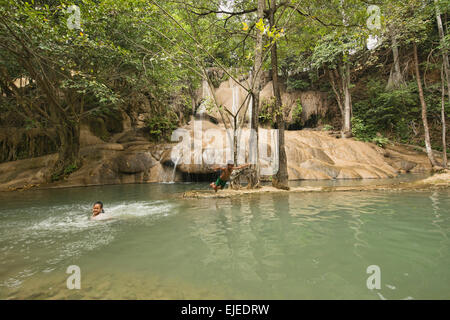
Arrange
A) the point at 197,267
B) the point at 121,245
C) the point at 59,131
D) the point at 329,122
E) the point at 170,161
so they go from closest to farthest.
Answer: the point at 197,267 < the point at 121,245 < the point at 59,131 < the point at 170,161 < the point at 329,122

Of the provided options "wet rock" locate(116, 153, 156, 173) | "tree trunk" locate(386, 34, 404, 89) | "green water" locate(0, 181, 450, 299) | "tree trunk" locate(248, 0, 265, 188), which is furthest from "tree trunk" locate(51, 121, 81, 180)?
"tree trunk" locate(386, 34, 404, 89)

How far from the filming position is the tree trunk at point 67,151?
12922mm

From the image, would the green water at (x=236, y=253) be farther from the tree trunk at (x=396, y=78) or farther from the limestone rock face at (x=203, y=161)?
the tree trunk at (x=396, y=78)

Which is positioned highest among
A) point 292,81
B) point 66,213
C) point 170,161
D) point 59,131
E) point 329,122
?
point 292,81

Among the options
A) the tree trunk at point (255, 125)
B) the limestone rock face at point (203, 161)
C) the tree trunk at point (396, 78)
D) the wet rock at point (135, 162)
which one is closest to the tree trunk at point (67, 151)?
the limestone rock face at point (203, 161)

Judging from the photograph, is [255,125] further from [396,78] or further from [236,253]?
[396,78]

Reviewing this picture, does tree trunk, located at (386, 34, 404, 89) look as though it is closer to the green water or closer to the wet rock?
the green water

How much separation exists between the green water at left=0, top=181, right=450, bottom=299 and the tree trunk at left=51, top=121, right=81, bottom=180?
859 centimetres

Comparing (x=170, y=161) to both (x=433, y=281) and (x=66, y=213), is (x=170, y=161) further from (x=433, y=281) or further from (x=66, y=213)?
(x=433, y=281)

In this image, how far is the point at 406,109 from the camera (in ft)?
57.2

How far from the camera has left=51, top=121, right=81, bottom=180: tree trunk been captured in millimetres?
12922
